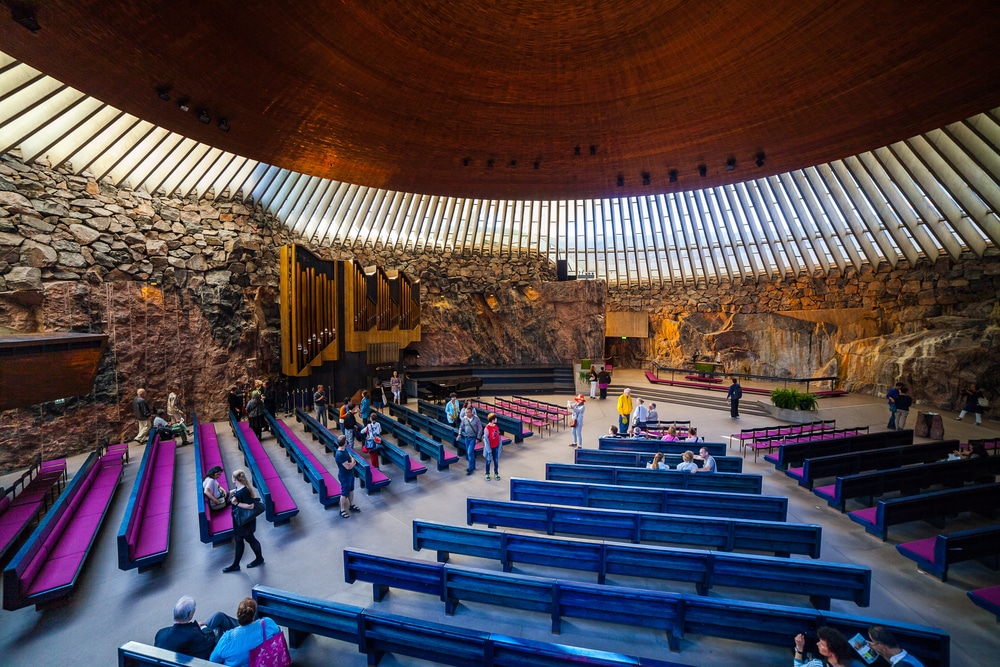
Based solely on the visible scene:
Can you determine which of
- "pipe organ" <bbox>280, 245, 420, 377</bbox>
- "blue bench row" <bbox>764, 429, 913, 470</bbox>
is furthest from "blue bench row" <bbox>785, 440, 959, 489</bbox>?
"pipe organ" <bbox>280, 245, 420, 377</bbox>

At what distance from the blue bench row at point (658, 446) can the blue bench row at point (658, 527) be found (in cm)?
276

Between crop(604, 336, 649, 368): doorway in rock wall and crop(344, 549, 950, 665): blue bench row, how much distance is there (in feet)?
67.9

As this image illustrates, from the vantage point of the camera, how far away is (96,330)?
10.1 metres

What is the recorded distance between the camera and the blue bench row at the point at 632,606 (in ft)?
9.19

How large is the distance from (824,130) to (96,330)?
17.9m

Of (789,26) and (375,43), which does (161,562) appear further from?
(789,26)

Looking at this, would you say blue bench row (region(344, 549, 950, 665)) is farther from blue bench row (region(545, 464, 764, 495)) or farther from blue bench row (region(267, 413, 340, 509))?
blue bench row (region(545, 464, 764, 495))

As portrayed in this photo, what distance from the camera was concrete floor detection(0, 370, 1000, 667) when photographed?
3.33 m

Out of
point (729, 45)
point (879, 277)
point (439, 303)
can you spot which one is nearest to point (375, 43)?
point (729, 45)

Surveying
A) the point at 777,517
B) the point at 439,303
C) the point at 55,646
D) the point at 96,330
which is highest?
the point at 439,303

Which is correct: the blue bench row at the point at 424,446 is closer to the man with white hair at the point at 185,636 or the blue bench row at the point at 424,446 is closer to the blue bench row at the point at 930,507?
the man with white hair at the point at 185,636

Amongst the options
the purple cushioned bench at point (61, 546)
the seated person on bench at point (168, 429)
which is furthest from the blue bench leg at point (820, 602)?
the seated person on bench at point (168, 429)

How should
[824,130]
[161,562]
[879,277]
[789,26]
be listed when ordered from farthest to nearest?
[879,277] < [824,130] < [789,26] < [161,562]

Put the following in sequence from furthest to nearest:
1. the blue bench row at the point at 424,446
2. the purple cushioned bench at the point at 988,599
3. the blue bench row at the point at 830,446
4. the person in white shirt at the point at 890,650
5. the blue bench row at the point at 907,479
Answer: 1. the blue bench row at the point at 424,446
2. the blue bench row at the point at 830,446
3. the blue bench row at the point at 907,479
4. the purple cushioned bench at the point at 988,599
5. the person in white shirt at the point at 890,650
